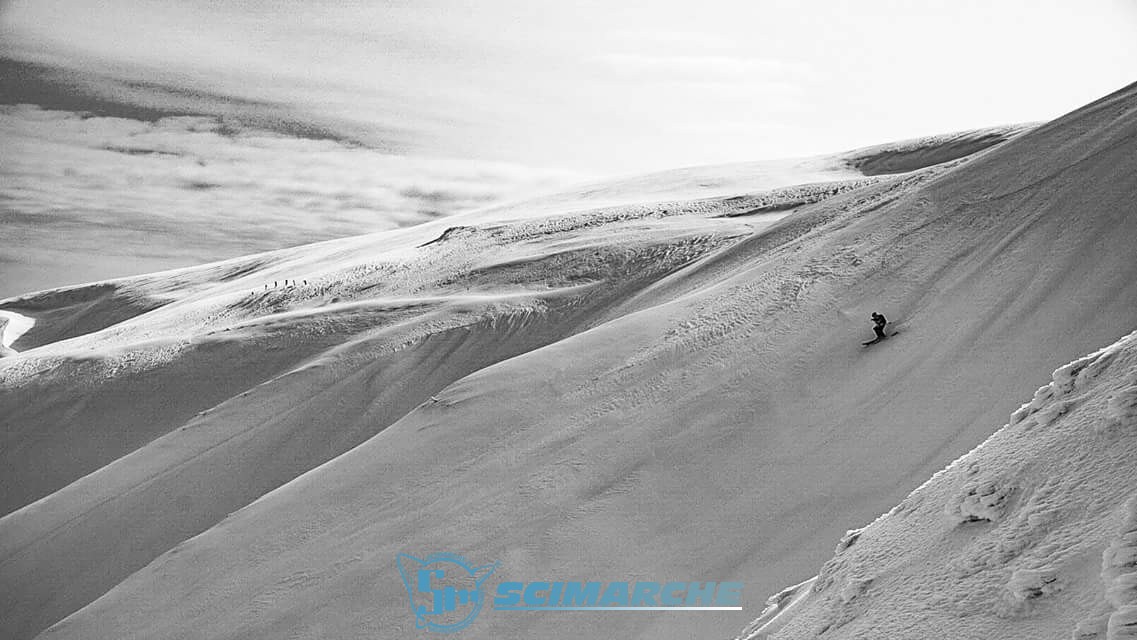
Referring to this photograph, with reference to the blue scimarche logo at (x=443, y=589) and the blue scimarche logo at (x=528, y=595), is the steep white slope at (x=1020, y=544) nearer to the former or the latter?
the blue scimarche logo at (x=528, y=595)

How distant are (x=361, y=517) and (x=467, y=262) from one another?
1436 cm

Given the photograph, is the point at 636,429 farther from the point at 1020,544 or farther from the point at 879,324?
the point at 1020,544

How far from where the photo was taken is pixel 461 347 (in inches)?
651

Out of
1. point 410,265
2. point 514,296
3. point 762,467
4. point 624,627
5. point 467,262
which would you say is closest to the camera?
point 624,627

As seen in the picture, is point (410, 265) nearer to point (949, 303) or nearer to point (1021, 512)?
point (949, 303)

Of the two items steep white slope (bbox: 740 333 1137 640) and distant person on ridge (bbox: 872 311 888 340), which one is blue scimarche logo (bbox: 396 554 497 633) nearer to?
steep white slope (bbox: 740 333 1137 640)

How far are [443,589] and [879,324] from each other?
5.24 metres

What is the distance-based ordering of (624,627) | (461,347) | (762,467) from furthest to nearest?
(461,347) < (762,467) < (624,627)

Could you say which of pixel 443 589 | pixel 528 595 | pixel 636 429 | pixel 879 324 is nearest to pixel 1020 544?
pixel 528 595

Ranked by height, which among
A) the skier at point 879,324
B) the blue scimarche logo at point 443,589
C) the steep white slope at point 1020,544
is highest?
the steep white slope at point 1020,544

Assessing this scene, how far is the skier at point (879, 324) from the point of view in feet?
31.2

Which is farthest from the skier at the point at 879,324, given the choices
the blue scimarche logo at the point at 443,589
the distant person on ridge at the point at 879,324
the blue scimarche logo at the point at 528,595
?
the blue scimarche logo at the point at 443,589

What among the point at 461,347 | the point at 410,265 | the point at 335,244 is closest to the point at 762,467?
the point at 461,347

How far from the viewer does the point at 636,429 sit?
30.8 ft
